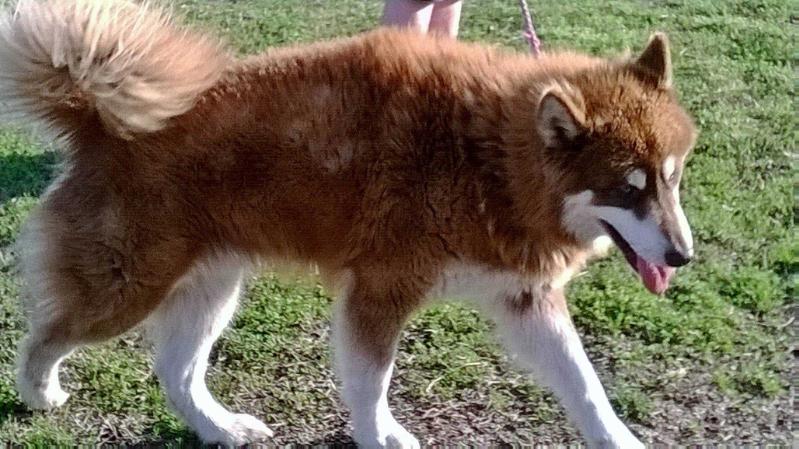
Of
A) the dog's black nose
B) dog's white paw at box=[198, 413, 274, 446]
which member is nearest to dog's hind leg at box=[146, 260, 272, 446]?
dog's white paw at box=[198, 413, 274, 446]

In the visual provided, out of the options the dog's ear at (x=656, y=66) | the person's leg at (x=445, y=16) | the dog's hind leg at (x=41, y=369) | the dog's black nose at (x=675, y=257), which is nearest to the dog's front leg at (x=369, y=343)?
the dog's black nose at (x=675, y=257)

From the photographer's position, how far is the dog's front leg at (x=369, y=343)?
11.8ft

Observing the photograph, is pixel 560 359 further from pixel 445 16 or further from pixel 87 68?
pixel 445 16

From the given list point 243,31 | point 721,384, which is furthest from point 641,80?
point 243,31

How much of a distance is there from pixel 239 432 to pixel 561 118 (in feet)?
5.62

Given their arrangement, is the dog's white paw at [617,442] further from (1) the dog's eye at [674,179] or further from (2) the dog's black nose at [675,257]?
(1) the dog's eye at [674,179]

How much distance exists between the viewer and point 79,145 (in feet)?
11.7

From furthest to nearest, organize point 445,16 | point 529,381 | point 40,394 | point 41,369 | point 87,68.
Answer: point 445,16 < point 529,381 < point 40,394 < point 41,369 < point 87,68

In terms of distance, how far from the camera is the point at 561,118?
3309 mm

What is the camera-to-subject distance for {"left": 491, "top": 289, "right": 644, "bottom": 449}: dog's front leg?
3615mm

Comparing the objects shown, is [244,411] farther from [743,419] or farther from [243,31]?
[243,31]

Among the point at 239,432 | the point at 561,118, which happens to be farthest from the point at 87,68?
the point at 561,118

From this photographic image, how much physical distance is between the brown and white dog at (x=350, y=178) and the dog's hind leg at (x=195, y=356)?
3.9 inches

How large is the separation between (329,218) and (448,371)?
102cm
